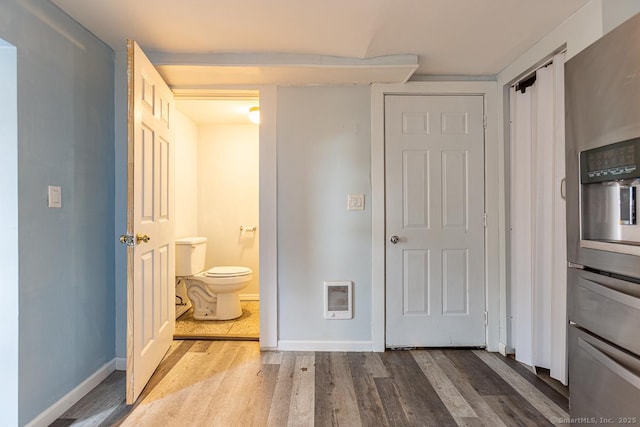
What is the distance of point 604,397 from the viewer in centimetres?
126

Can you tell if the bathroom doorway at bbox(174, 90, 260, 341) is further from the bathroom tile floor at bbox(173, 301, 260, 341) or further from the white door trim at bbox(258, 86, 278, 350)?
the white door trim at bbox(258, 86, 278, 350)

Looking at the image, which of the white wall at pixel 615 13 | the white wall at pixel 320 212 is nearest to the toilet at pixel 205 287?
the white wall at pixel 320 212

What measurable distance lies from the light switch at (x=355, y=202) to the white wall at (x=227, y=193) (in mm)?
1730

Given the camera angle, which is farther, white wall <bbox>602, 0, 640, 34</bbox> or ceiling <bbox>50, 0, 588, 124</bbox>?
ceiling <bbox>50, 0, 588, 124</bbox>

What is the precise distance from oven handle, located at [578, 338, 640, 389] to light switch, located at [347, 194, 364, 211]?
1.55m

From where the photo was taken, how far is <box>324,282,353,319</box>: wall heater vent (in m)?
2.64

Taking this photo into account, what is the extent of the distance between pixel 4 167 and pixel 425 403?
7.77 feet

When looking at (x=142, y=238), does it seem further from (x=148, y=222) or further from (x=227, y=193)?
(x=227, y=193)

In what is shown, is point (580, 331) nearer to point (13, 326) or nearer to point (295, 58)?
point (295, 58)

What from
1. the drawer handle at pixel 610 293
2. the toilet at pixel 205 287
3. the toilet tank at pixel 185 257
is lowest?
the toilet at pixel 205 287

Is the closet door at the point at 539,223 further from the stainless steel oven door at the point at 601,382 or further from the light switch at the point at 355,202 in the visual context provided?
the light switch at the point at 355,202

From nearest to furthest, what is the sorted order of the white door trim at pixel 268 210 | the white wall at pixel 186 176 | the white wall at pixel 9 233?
1. the white wall at pixel 9 233
2. the white door trim at pixel 268 210
3. the white wall at pixel 186 176

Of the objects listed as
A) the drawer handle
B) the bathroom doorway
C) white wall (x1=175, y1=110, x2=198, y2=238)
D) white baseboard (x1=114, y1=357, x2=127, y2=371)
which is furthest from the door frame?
white wall (x1=175, y1=110, x2=198, y2=238)

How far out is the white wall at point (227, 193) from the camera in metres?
4.07
